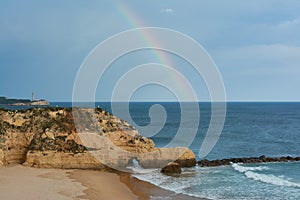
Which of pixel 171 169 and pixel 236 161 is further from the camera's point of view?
pixel 236 161

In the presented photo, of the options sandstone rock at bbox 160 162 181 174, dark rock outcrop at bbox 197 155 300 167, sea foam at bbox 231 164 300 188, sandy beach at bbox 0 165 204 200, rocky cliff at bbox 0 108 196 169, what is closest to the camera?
sandy beach at bbox 0 165 204 200

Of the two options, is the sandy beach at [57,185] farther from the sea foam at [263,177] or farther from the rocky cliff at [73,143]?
the sea foam at [263,177]

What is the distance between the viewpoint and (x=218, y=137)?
6394 centimetres

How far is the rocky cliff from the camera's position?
30531mm

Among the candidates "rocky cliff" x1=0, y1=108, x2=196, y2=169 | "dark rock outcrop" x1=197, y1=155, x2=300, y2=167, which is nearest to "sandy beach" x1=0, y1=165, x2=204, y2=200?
"rocky cliff" x1=0, y1=108, x2=196, y2=169

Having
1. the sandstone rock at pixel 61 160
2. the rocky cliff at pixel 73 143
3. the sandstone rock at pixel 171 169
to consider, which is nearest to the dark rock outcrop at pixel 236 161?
the rocky cliff at pixel 73 143

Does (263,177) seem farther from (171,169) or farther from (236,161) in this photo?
(236,161)

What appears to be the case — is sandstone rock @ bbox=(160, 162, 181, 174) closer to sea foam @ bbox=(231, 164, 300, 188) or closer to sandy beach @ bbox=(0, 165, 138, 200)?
sandy beach @ bbox=(0, 165, 138, 200)

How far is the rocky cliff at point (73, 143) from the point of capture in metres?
30.5

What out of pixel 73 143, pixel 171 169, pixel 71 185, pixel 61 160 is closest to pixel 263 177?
pixel 171 169

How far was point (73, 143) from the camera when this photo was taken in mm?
31422

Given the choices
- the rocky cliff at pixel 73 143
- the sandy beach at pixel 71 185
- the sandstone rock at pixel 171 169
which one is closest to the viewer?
the sandy beach at pixel 71 185

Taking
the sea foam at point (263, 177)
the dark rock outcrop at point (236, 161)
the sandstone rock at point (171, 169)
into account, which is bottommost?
the sea foam at point (263, 177)

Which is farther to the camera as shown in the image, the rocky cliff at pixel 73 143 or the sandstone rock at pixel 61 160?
the rocky cliff at pixel 73 143
